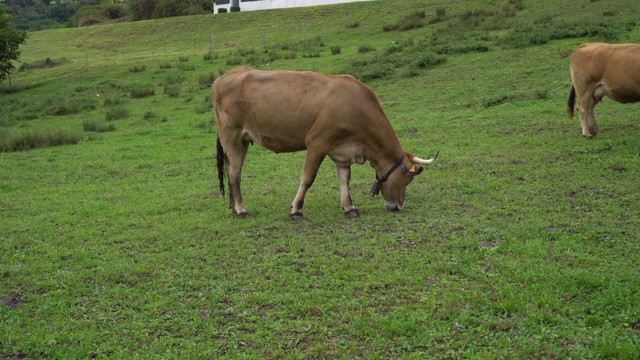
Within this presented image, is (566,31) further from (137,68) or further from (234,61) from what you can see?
(137,68)

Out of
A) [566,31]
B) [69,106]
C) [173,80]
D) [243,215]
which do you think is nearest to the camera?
[243,215]

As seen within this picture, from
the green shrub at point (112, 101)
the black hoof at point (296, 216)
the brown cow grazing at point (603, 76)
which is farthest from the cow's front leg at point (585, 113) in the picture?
the green shrub at point (112, 101)

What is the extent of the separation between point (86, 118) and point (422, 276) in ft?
57.0

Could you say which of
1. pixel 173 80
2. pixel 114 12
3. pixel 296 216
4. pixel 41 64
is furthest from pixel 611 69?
pixel 114 12

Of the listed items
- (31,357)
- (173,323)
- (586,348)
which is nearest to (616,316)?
(586,348)

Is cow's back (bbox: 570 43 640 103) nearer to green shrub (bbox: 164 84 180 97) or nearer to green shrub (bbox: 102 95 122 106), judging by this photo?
green shrub (bbox: 164 84 180 97)

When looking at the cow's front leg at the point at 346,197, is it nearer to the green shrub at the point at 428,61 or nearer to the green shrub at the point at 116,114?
the green shrub at the point at 428,61

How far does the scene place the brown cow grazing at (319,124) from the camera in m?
7.97

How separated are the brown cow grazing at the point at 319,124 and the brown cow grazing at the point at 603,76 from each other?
4833mm

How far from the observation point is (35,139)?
1653cm

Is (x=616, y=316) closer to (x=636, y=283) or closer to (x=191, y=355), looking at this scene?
(x=636, y=283)

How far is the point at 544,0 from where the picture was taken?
29.0 m

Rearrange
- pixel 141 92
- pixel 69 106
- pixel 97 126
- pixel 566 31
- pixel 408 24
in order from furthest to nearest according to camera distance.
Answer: pixel 408 24 → pixel 141 92 → pixel 69 106 → pixel 566 31 → pixel 97 126

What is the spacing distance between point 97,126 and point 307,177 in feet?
41.9
